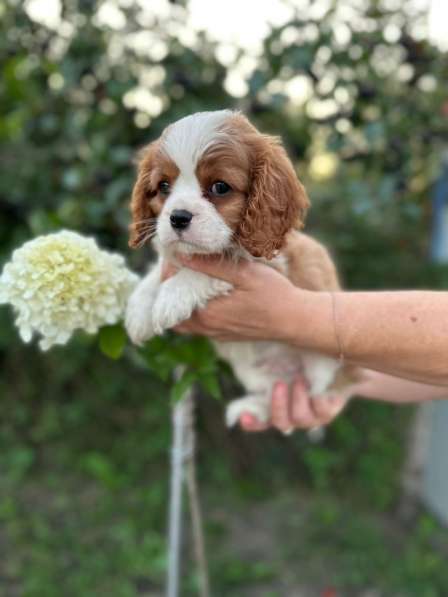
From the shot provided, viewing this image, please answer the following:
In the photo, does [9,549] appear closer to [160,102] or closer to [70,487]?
[70,487]

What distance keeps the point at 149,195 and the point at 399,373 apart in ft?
2.90

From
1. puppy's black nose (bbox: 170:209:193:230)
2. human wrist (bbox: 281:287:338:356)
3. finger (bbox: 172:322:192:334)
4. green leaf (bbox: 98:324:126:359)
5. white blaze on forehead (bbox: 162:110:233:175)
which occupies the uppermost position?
white blaze on forehead (bbox: 162:110:233:175)

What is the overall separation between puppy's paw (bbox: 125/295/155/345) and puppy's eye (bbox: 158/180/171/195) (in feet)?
1.16

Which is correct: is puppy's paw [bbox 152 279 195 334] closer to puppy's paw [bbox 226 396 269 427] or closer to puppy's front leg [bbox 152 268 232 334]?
puppy's front leg [bbox 152 268 232 334]

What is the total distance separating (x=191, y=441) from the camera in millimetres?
2523

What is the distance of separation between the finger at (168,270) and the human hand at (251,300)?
7cm

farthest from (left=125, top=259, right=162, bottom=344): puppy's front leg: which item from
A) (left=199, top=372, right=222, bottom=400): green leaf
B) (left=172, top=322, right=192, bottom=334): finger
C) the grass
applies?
the grass

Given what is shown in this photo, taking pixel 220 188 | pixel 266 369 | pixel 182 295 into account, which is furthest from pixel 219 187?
pixel 266 369

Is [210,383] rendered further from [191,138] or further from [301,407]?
[191,138]

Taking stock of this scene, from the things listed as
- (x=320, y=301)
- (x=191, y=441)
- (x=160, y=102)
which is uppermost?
(x=160, y=102)

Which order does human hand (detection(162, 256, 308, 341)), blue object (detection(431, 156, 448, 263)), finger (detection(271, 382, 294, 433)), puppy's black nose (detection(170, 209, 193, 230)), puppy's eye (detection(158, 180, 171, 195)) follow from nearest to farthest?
puppy's black nose (detection(170, 209, 193, 230)), puppy's eye (detection(158, 180, 171, 195)), human hand (detection(162, 256, 308, 341)), finger (detection(271, 382, 294, 433)), blue object (detection(431, 156, 448, 263))

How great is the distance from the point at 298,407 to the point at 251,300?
1.93 ft

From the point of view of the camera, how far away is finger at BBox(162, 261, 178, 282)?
1939 millimetres

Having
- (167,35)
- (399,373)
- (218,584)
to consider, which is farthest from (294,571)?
(167,35)
